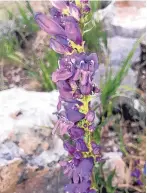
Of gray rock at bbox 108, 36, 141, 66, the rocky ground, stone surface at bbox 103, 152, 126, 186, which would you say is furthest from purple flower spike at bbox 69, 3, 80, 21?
gray rock at bbox 108, 36, 141, 66

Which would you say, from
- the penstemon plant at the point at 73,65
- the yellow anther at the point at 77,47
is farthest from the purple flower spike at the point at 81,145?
the yellow anther at the point at 77,47

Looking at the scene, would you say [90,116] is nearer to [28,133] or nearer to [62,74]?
[62,74]

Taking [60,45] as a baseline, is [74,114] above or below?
below

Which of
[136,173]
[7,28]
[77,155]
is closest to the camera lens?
[77,155]

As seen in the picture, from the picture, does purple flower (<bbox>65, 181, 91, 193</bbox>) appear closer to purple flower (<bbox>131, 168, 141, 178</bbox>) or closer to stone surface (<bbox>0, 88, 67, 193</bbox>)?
stone surface (<bbox>0, 88, 67, 193</bbox>)

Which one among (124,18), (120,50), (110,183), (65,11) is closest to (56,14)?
(65,11)

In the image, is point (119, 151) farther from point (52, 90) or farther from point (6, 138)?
point (6, 138)
